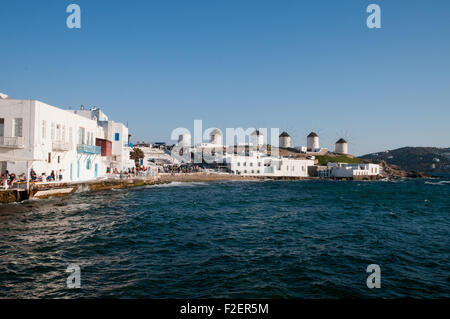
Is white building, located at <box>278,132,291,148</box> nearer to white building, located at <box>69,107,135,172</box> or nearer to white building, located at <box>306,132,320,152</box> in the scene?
white building, located at <box>306,132,320,152</box>

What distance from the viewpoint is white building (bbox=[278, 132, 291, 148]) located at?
139m

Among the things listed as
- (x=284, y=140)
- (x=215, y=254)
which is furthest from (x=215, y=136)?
(x=215, y=254)

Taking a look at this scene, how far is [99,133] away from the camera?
45.8m

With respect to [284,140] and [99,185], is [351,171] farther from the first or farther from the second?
[99,185]

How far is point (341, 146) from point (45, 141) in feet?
421

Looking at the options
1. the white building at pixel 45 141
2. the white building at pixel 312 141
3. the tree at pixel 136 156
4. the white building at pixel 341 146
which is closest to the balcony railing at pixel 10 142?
the white building at pixel 45 141

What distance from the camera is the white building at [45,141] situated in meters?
27.4

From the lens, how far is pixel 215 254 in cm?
1275

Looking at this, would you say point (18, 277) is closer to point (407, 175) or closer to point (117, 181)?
point (117, 181)

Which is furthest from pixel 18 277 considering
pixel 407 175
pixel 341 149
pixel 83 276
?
pixel 341 149

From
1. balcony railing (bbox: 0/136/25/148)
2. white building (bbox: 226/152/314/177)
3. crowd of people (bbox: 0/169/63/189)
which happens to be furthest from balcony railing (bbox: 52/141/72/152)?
white building (bbox: 226/152/314/177)

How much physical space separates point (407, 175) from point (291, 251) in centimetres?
12196

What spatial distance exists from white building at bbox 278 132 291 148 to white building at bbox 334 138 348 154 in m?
21.1

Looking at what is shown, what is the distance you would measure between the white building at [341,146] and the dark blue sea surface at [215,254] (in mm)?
120417
